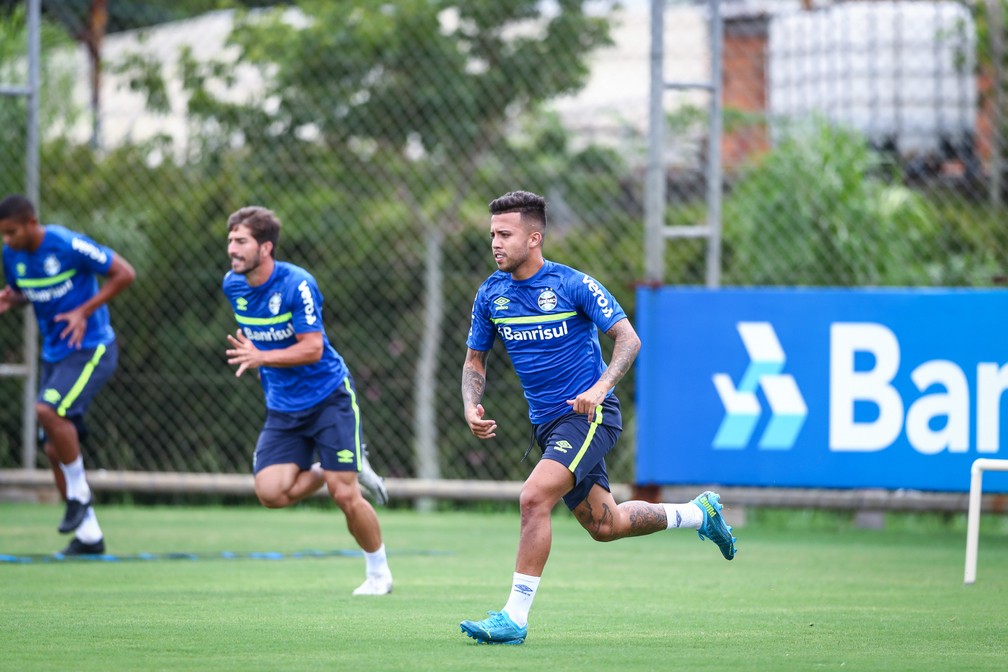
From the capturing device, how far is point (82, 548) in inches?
378

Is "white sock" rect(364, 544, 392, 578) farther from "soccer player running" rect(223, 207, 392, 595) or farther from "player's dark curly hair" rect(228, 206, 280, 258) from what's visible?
"player's dark curly hair" rect(228, 206, 280, 258)

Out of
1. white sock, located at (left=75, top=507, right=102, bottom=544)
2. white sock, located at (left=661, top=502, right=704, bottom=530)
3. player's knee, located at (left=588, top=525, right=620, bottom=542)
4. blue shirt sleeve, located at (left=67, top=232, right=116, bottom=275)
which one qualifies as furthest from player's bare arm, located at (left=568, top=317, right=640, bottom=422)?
blue shirt sleeve, located at (left=67, top=232, right=116, bottom=275)

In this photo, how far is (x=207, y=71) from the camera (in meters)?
13.6

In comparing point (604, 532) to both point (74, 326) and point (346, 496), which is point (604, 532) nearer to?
point (346, 496)

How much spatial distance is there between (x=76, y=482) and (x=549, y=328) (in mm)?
4280

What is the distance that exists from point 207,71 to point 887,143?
655 centimetres

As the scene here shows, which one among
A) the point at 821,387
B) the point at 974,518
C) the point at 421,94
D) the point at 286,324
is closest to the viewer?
the point at 974,518

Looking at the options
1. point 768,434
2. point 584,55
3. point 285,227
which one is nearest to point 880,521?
point 768,434

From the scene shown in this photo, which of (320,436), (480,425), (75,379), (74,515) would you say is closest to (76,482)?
(74,515)

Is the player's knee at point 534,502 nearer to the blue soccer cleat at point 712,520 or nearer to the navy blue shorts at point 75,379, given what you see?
the blue soccer cleat at point 712,520

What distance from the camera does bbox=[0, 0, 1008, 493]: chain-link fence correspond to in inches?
504

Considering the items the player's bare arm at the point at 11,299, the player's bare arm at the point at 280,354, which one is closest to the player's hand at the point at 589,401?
the player's bare arm at the point at 280,354

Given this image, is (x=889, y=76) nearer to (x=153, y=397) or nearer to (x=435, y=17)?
(x=435, y=17)

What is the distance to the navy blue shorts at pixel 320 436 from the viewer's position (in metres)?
8.26
